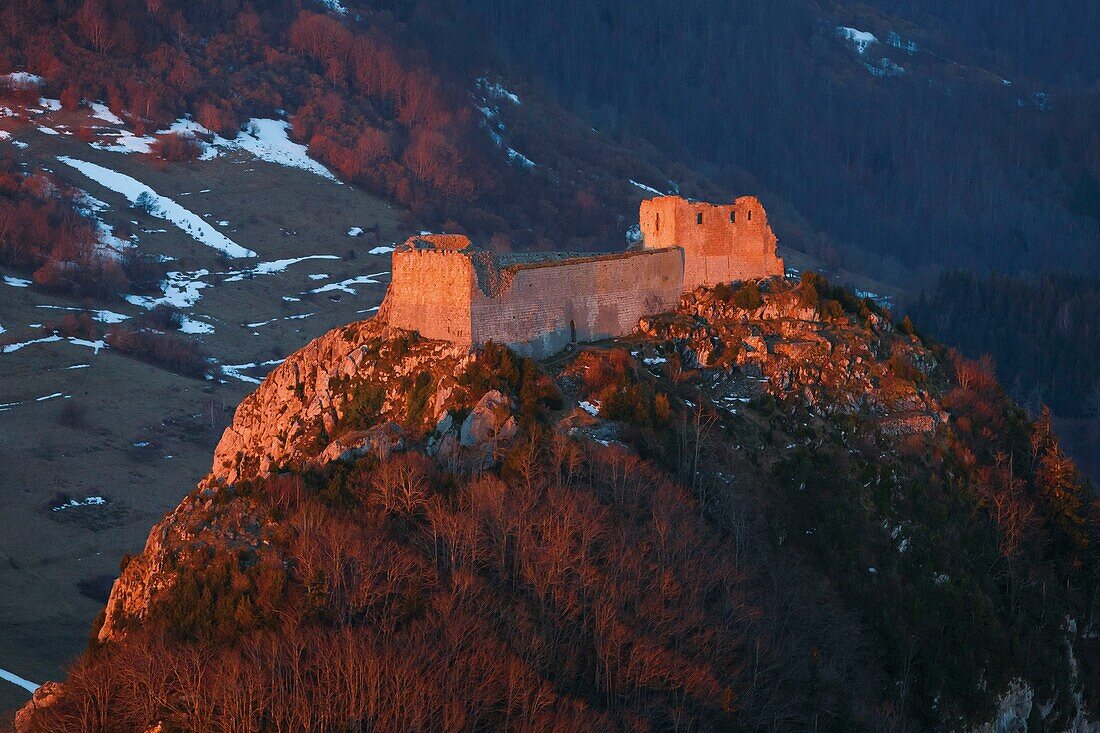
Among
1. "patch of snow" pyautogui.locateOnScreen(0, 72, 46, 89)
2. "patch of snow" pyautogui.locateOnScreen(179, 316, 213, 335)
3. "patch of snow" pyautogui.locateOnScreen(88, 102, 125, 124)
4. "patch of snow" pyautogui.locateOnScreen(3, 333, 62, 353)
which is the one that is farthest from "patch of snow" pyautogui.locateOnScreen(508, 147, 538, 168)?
"patch of snow" pyautogui.locateOnScreen(3, 333, 62, 353)

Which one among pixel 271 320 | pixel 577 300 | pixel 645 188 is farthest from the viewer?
pixel 645 188

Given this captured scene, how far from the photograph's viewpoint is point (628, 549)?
4994cm

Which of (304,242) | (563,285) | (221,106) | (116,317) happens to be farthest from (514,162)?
(563,285)

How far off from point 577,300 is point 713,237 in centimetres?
806


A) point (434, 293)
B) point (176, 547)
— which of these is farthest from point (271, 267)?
point (176, 547)

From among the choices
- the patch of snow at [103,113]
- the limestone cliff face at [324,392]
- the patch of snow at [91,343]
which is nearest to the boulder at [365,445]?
the limestone cliff face at [324,392]

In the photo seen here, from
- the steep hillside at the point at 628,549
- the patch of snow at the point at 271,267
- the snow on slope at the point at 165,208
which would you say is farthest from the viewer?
the snow on slope at the point at 165,208

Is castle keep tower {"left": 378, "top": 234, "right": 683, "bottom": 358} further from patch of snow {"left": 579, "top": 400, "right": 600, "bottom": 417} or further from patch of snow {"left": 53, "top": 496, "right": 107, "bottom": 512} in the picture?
patch of snow {"left": 53, "top": 496, "right": 107, "bottom": 512}

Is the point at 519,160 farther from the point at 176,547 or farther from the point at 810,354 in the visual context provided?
the point at 176,547

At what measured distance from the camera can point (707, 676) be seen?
47.3 meters

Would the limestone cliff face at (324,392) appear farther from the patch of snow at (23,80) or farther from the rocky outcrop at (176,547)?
the patch of snow at (23,80)

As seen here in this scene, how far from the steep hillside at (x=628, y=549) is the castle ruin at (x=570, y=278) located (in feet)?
4.01

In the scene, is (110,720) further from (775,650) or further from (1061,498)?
(1061,498)

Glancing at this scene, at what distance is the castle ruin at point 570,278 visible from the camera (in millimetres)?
58844
